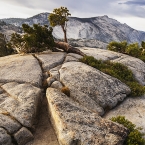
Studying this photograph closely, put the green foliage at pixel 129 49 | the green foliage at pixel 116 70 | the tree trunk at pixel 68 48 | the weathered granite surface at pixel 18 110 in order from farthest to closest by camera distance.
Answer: the green foliage at pixel 129 49 < the tree trunk at pixel 68 48 < the green foliage at pixel 116 70 < the weathered granite surface at pixel 18 110

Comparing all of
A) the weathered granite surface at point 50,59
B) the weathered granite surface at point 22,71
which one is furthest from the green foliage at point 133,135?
the weathered granite surface at point 50,59

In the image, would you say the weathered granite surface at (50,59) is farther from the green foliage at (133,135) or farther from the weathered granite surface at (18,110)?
the green foliage at (133,135)

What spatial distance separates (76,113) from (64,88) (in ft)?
15.0

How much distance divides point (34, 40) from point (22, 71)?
798cm

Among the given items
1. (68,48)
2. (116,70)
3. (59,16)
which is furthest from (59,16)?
(116,70)

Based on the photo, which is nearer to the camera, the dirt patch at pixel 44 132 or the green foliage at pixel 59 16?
the dirt patch at pixel 44 132

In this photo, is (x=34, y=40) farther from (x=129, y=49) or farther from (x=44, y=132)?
(x=129, y=49)

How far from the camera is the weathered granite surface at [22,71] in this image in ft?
77.9

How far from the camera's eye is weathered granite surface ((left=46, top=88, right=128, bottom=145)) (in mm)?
15695

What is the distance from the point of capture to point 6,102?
19.8 meters

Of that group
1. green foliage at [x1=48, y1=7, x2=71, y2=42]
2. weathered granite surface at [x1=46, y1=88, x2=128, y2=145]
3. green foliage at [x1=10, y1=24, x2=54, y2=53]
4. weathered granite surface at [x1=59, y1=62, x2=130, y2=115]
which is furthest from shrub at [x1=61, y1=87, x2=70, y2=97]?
green foliage at [x1=48, y1=7, x2=71, y2=42]

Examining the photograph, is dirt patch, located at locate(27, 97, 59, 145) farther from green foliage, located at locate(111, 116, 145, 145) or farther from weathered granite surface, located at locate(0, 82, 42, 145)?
green foliage, located at locate(111, 116, 145, 145)

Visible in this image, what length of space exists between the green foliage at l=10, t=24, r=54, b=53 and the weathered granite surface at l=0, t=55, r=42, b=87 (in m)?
3.79

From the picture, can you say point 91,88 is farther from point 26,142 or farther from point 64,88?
point 26,142
